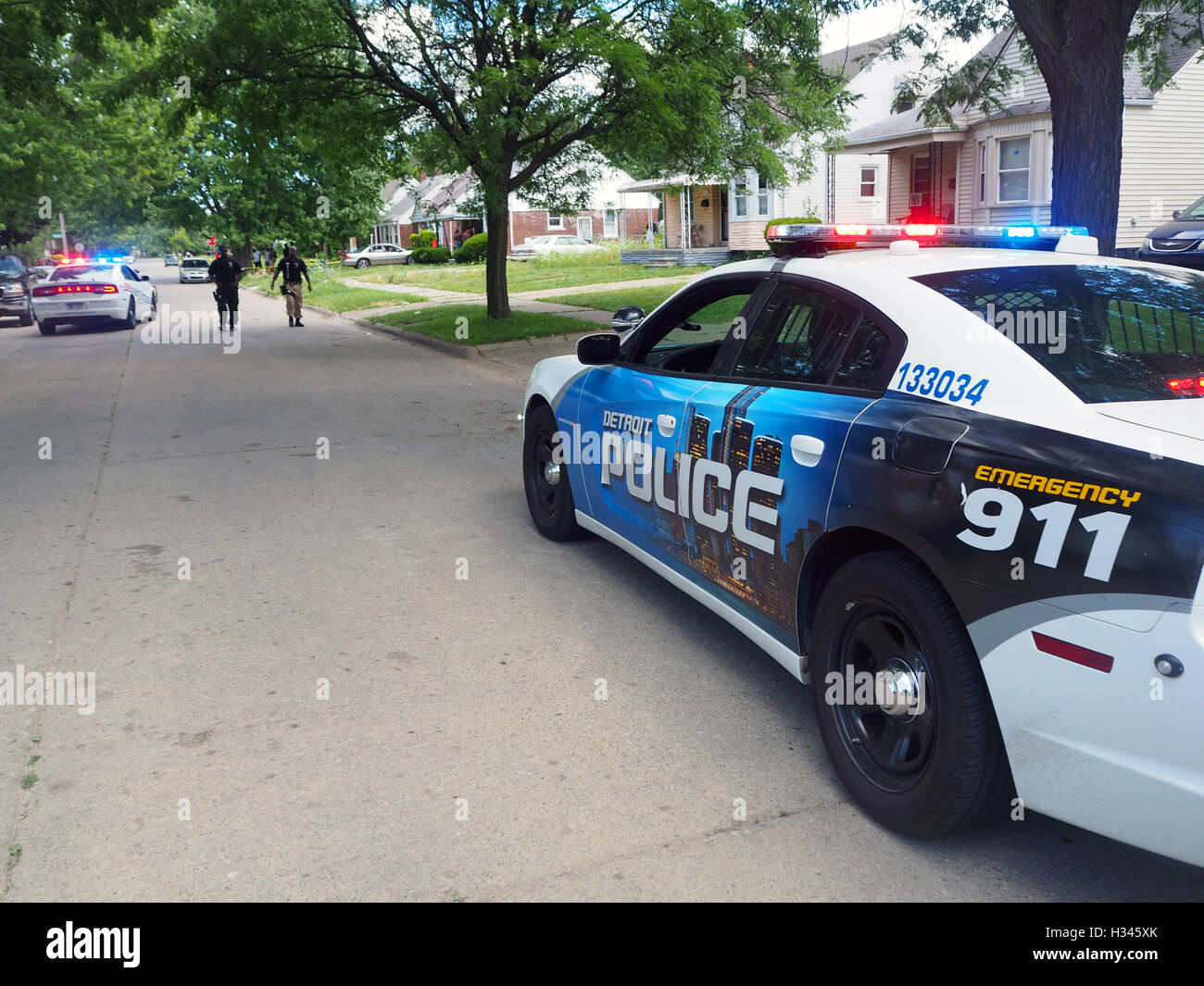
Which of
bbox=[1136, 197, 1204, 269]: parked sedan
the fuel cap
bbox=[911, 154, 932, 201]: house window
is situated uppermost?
bbox=[911, 154, 932, 201]: house window

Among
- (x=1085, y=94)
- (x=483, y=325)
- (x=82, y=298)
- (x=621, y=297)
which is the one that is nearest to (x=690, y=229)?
(x=621, y=297)

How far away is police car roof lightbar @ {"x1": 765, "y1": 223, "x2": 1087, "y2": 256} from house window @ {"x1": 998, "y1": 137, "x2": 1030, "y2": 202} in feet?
79.3

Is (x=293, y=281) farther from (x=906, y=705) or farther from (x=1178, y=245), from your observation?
(x=906, y=705)

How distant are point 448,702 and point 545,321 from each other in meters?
15.0

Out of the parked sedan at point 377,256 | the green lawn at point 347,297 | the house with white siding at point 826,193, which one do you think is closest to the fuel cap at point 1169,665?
the green lawn at point 347,297

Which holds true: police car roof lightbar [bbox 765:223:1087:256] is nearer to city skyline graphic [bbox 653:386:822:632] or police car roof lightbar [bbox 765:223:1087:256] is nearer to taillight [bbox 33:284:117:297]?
city skyline graphic [bbox 653:386:822:632]

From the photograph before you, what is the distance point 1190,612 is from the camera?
2.35 m

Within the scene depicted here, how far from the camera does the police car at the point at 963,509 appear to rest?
98.0 inches

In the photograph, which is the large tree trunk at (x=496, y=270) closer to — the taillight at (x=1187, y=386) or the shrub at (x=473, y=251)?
the taillight at (x=1187, y=386)

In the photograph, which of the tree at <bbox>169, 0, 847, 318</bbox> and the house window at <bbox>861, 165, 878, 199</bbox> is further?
the house window at <bbox>861, 165, 878, 199</bbox>

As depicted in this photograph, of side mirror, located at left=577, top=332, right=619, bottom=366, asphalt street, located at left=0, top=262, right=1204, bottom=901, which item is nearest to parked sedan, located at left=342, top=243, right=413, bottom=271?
asphalt street, located at left=0, top=262, right=1204, bottom=901

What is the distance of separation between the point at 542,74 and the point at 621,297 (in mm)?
6817

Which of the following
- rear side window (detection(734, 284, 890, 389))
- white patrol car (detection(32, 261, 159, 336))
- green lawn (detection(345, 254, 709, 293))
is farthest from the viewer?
green lawn (detection(345, 254, 709, 293))

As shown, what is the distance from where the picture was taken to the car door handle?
11.5ft
